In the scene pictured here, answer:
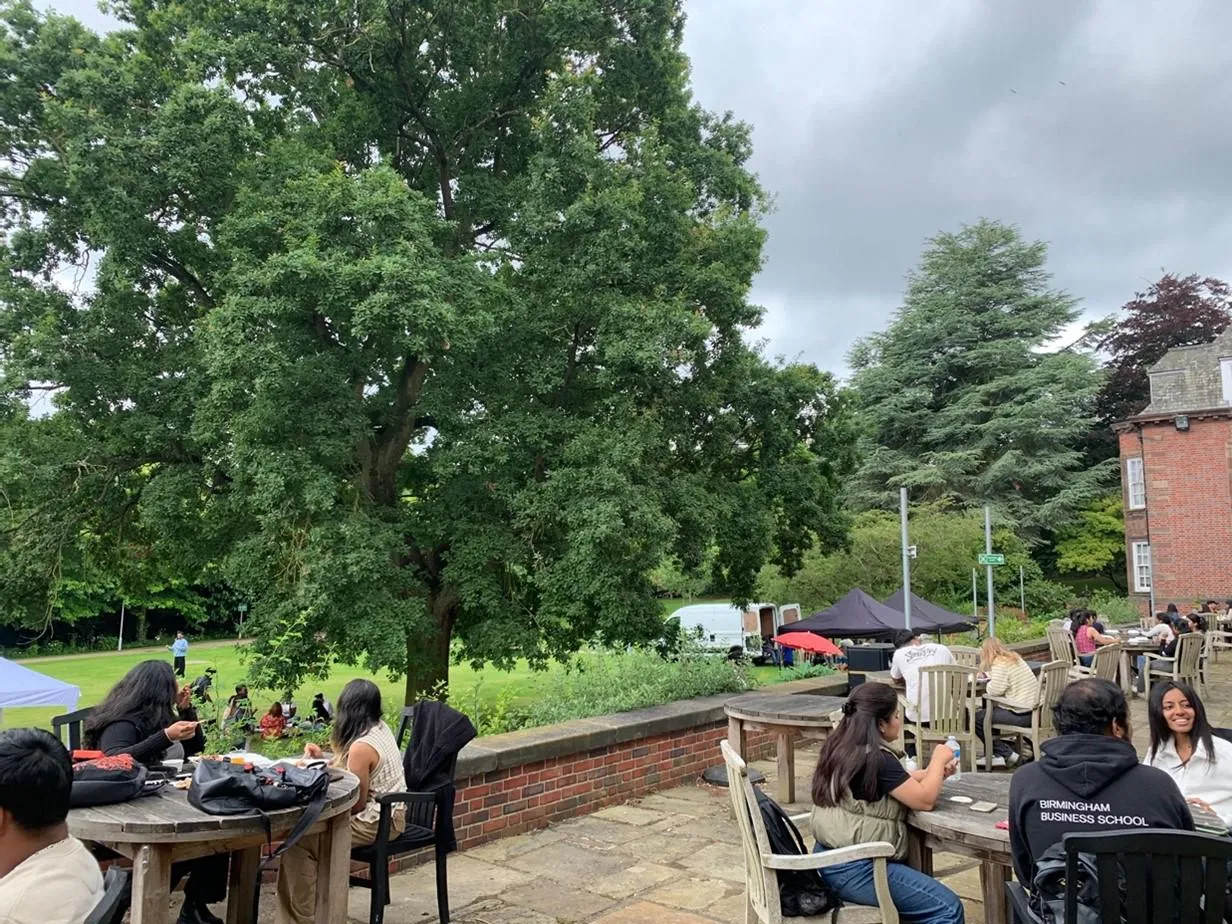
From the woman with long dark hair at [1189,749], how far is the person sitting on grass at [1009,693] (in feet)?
12.0

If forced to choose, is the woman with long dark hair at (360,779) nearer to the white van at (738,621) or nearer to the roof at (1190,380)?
the white van at (738,621)

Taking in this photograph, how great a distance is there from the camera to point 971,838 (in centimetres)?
352

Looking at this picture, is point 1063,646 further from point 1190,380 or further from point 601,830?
point 1190,380

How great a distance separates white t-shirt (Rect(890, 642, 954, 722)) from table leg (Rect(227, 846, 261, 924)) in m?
5.17

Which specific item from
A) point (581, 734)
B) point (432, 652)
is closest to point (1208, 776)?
point (581, 734)

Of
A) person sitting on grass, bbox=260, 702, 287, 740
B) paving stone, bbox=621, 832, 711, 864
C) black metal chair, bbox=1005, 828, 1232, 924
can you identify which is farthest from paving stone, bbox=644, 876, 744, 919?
person sitting on grass, bbox=260, 702, 287, 740

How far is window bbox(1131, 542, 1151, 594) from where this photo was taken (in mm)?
29709

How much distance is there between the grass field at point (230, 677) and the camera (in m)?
Result: 13.1

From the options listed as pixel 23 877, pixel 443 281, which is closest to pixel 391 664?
→ pixel 443 281

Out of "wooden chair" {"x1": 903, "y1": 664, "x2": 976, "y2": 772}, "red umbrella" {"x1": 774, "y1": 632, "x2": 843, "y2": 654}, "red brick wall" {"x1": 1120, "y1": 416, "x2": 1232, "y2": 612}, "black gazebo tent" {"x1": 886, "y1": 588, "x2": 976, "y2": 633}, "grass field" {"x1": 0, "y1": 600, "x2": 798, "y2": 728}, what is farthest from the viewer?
"red brick wall" {"x1": 1120, "y1": 416, "x2": 1232, "y2": 612}

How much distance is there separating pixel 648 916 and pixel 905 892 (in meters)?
1.59

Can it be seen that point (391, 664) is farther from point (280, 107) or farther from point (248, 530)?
point (280, 107)

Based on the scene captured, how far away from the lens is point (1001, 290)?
38344mm

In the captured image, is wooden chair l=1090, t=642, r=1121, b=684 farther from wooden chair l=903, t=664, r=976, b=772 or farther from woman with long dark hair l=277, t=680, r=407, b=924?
woman with long dark hair l=277, t=680, r=407, b=924
